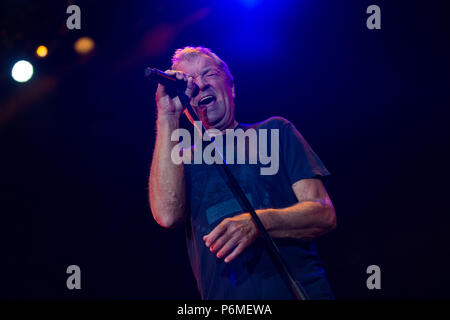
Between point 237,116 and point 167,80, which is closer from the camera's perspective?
point 167,80

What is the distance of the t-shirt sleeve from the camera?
1.71 metres

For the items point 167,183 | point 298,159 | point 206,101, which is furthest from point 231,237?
point 206,101

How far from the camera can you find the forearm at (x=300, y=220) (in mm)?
1509

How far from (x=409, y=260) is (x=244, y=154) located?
4.43 feet

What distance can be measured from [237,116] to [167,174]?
1069 millimetres

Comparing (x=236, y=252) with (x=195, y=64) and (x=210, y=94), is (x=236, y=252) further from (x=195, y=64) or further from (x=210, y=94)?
(x=195, y=64)

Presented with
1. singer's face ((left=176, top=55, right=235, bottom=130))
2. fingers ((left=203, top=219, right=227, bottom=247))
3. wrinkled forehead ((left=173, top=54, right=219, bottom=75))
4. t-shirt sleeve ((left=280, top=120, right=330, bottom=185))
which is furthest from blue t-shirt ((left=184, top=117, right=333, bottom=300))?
wrinkled forehead ((left=173, top=54, right=219, bottom=75))

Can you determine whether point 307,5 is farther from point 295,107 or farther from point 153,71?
point 153,71

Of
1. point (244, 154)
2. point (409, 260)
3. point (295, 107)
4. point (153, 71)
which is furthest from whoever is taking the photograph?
point (295, 107)

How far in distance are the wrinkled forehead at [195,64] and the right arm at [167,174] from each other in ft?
1.28


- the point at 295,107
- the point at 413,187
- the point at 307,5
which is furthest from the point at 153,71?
the point at 413,187

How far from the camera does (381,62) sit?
Answer: 2514 millimetres

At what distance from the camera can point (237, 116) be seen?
2629 millimetres

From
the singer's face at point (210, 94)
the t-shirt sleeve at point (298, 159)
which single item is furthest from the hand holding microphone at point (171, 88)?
the t-shirt sleeve at point (298, 159)
